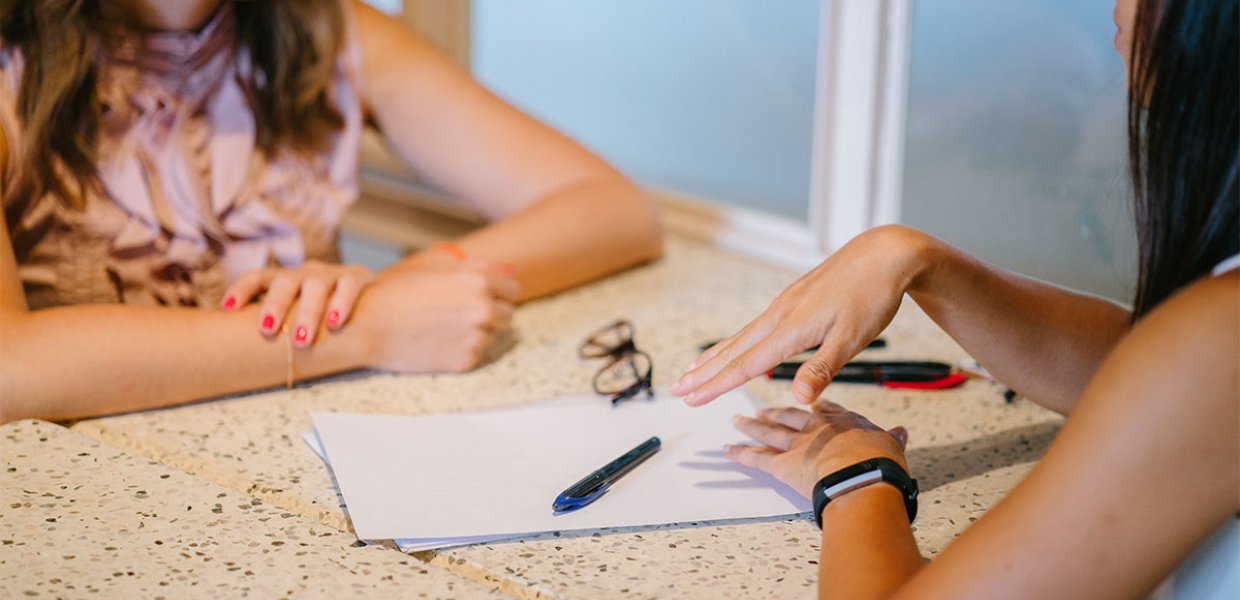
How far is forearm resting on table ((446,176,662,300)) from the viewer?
135 centimetres

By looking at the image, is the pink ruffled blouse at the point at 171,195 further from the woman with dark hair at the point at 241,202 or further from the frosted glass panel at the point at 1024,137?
the frosted glass panel at the point at 1024,137

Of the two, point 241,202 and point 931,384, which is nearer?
point 931,384

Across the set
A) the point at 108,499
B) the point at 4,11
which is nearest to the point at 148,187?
the point at 4,11

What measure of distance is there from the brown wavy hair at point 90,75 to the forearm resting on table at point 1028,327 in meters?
0.74

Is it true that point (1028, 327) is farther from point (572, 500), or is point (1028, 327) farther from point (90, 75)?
point (90, 75)

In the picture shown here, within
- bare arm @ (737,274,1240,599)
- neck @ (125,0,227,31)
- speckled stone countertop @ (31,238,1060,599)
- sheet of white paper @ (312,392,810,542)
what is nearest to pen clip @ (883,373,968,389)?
speckled stone countertop @ (31,238,1060,599)

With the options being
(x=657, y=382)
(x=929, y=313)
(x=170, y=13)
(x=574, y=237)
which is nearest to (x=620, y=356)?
(x=657, y=382)

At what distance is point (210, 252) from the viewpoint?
1.33m

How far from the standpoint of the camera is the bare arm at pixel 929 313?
88 cm

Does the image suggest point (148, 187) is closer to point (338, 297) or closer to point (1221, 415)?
point (338, 297)

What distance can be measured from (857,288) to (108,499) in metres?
0.55

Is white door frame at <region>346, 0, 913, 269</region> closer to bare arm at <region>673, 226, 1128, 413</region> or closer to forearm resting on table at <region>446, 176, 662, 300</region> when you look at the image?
forearm resting on table at <region>446, 176, 662, 300</region>

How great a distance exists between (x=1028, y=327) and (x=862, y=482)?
0.68 feet

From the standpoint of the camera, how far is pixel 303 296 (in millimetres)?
1152
